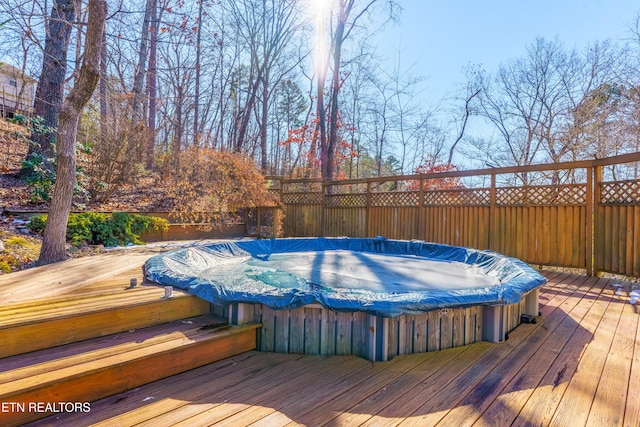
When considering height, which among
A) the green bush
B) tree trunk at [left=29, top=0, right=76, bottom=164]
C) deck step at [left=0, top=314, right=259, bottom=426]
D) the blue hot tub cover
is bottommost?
deck step at [left=0, top=314, right=259, bottom=426]

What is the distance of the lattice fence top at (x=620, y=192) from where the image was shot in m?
3.75

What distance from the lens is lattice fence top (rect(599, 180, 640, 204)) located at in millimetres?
3754

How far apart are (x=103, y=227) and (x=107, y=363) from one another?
440cm

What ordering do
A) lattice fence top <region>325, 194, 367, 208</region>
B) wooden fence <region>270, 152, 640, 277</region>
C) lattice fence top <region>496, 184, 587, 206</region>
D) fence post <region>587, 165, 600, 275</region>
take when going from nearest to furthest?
wooden fence <region>270, 152, 640, 277</region> < fence post <region>587, 165, 600, 275</region> < lattice fence top <region>496, 184, 587, 206</region> < lattice fence top <region>325, 194, 367, 208</region>

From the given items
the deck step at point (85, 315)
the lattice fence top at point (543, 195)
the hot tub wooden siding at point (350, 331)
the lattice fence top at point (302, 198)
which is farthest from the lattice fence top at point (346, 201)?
the deck step at point (85, 315)

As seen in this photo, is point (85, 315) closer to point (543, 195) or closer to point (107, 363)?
point (107, 363)

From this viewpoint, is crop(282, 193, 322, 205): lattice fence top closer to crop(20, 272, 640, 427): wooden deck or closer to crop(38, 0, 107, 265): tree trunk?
crop(38, 0, 107, 265): tree trunk

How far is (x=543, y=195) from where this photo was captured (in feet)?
14.8

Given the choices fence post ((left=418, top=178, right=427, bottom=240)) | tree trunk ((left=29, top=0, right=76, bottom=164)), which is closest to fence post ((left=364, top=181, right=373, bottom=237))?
fence post ((left=418, top=178, right=427, bottom=240))

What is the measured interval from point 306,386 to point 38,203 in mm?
6212

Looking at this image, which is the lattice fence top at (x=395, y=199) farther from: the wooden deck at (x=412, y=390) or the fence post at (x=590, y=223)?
the wooden deck at (x=412, y=390)

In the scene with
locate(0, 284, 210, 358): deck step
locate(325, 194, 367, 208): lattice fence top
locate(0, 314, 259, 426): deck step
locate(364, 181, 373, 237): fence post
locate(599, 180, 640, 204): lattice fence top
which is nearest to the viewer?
locate(0, 314, 259, 426): deck step

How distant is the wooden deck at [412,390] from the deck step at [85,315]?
1.50ft

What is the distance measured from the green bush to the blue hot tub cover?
7.30ft
